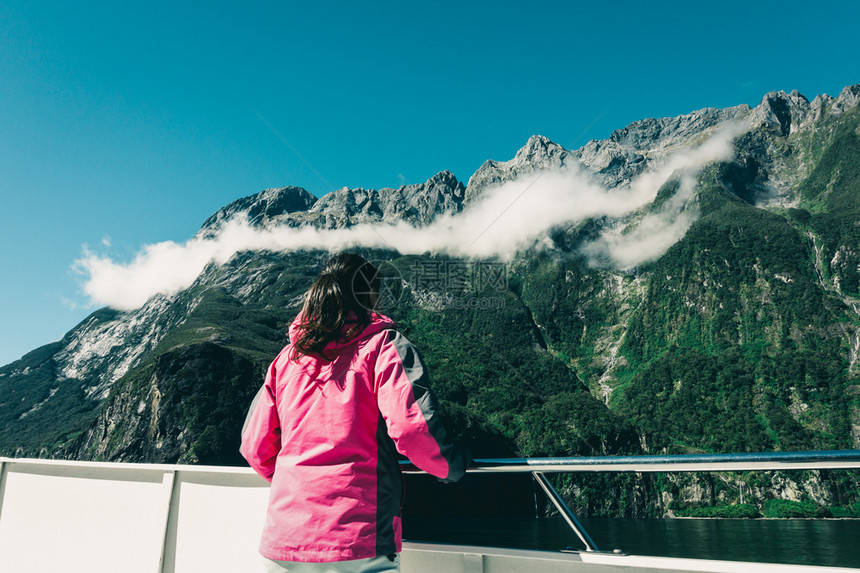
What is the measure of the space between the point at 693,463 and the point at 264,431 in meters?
1.79

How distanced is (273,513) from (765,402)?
160123 millimetres

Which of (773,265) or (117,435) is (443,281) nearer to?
(773,265)

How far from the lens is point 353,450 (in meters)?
1.90

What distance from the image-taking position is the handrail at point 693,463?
75.4 inches

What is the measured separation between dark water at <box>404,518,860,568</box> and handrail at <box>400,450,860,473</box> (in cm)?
4208

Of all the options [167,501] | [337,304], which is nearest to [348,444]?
[337,304]

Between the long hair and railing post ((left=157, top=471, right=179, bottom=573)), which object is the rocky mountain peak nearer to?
the long hair

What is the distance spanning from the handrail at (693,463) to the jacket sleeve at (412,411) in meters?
0.27

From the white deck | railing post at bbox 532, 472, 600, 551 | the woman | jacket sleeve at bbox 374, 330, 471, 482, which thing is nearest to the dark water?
the white deck

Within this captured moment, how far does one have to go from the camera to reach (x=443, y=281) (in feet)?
592

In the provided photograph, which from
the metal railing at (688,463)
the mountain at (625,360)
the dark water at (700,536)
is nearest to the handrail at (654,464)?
the metal railing at (688,463)

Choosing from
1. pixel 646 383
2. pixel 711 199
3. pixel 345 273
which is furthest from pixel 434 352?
pixel 345 273

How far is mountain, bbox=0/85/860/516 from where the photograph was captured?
8700 centimetres

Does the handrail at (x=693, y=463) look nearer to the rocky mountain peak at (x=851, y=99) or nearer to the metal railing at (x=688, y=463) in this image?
the metal railing at (x=688, y=463)
